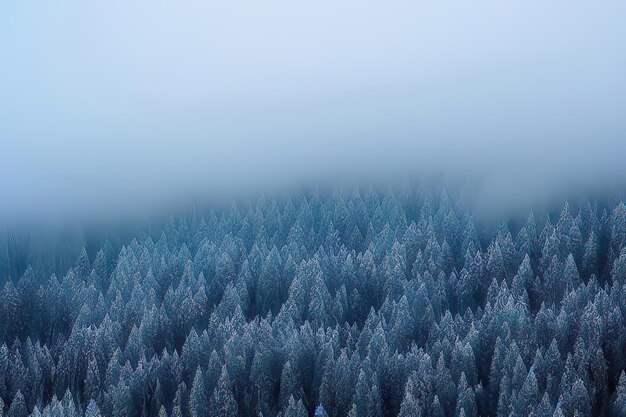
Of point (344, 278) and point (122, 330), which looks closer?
point (122, 330)

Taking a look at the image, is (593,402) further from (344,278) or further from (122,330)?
(122,330)

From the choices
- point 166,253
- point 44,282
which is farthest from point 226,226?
point 44,282

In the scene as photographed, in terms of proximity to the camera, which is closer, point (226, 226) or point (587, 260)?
point (587, 260)

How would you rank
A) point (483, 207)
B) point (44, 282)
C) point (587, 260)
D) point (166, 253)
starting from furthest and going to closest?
point (483, 207) → point (166, 253) → point (44, 282) → point (587, 260)

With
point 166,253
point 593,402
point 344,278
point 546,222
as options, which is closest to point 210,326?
point 344,278

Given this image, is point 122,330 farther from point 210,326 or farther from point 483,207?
point 483,207

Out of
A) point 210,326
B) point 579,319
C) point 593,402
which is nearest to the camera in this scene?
point 593,402
